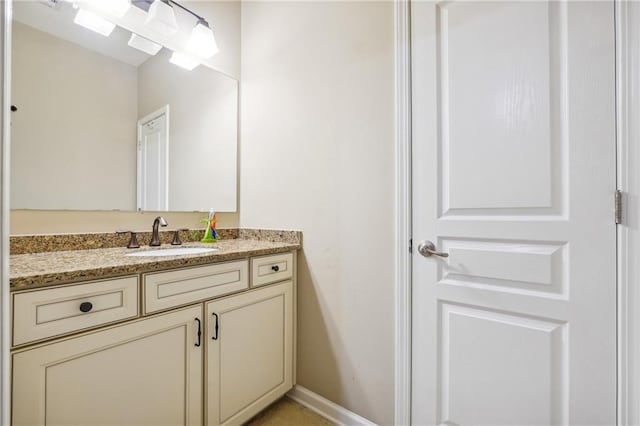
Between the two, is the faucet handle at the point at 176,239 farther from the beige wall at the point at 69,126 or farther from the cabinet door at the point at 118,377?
the cabinet door at the point at 118,377

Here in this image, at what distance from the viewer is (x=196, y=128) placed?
183cm

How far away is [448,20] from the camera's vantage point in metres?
1.20

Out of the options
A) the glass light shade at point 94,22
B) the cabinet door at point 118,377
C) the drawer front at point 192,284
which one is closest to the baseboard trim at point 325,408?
the cabinet door at point 118,377

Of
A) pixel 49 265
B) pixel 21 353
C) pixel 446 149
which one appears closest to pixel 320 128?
pixel 446 149

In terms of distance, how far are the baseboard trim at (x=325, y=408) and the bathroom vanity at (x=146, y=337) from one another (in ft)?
0.48

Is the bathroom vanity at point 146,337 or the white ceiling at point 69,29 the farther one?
the white ceiling at point 69,29

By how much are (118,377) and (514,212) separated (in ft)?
4.82

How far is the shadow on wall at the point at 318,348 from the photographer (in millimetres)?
1495

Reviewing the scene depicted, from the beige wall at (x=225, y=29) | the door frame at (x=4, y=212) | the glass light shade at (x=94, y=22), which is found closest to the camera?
the door frame at (x=4, y=212)

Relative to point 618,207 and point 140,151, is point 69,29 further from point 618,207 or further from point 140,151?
point 618,207

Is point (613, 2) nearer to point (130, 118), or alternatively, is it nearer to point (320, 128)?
point (320, 128)

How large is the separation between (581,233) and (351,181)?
2.91 feet

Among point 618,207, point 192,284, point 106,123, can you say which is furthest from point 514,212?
point 106,123

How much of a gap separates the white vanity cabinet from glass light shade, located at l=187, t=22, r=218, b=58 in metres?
1.29
